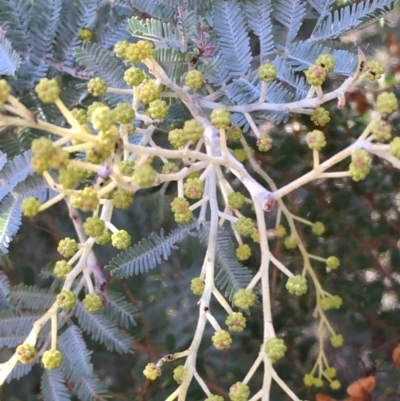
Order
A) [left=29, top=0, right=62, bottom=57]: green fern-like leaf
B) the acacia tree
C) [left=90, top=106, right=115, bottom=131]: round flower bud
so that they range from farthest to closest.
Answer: [left=29, top=0, right=62, bottom=57]: green fern-like leaf, the acacia tree, [left=90, top=106, right=115, bottom=131]: round flower bud

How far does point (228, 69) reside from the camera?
710mm

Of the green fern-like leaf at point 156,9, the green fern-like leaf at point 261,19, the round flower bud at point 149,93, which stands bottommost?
the round flower bud at point 149,93

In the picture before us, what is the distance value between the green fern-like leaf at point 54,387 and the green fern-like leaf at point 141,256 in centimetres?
23

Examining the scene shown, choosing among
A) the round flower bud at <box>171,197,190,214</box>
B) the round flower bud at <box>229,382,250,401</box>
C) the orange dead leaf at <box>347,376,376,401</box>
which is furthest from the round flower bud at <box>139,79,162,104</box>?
the orange dead leaf at <box>347,376,376,401</box>

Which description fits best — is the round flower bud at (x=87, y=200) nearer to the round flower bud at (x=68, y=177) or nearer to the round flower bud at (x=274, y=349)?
the round flower bud at (x=68, y=177)

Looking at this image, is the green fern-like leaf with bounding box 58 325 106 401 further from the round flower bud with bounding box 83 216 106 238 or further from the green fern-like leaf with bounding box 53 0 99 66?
the green fern-like leaf with bounding box 53 0 99 66

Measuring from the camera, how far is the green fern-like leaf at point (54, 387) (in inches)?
30.4

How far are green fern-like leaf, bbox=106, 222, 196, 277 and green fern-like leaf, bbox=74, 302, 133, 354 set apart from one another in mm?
120

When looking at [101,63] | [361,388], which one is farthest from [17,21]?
[361,388]

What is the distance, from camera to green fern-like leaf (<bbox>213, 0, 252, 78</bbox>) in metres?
0.67

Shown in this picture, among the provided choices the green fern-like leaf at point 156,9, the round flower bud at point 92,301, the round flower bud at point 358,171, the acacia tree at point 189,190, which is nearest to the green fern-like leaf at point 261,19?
the acacia tree at point 189,190

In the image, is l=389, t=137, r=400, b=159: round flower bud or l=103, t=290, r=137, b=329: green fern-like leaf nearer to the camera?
l=389, t=137, r=400, b=159: round flower bud

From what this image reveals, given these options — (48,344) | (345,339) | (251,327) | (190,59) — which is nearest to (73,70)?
(190,59)

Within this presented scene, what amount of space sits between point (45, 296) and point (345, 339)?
2.17 ft
